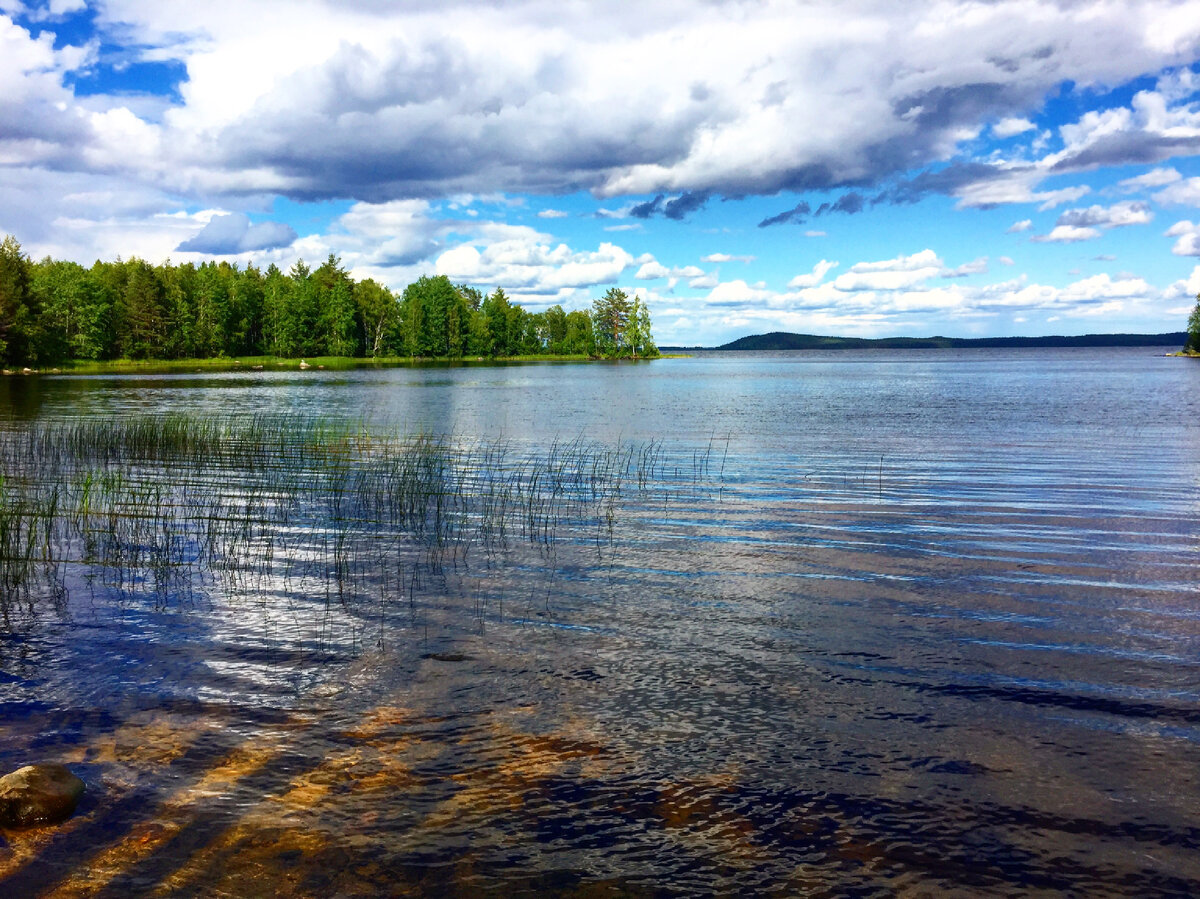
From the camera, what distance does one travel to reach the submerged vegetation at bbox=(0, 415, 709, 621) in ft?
46.3

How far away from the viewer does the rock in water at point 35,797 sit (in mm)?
6434

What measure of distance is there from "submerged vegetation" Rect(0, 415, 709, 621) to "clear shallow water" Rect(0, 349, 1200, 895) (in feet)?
1.24

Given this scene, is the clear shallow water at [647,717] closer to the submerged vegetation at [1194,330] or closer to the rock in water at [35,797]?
the rock in water at [35,797]

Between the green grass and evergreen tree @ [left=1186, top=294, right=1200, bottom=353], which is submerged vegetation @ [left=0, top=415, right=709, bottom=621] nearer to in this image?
the green grass

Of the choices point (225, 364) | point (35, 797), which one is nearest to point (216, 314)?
point (225, 364)

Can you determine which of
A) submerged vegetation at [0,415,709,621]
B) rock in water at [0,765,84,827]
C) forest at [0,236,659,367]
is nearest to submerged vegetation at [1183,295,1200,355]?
forest at [0,236,659,367]

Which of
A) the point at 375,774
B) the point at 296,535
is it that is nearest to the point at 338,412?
the point at 296,535

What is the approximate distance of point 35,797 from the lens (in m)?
6.52

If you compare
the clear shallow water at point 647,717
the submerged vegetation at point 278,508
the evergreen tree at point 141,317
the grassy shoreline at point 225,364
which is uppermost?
the evergreen tree at point 141,317

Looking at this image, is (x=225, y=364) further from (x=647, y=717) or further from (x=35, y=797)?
(x=647, y=717)

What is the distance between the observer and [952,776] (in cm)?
739

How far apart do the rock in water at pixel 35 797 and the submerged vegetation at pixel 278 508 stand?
6146 millimetres

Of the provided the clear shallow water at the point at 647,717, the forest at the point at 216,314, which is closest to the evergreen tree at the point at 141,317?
the forest at the point at 216,314

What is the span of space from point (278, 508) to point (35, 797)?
13.7 m
